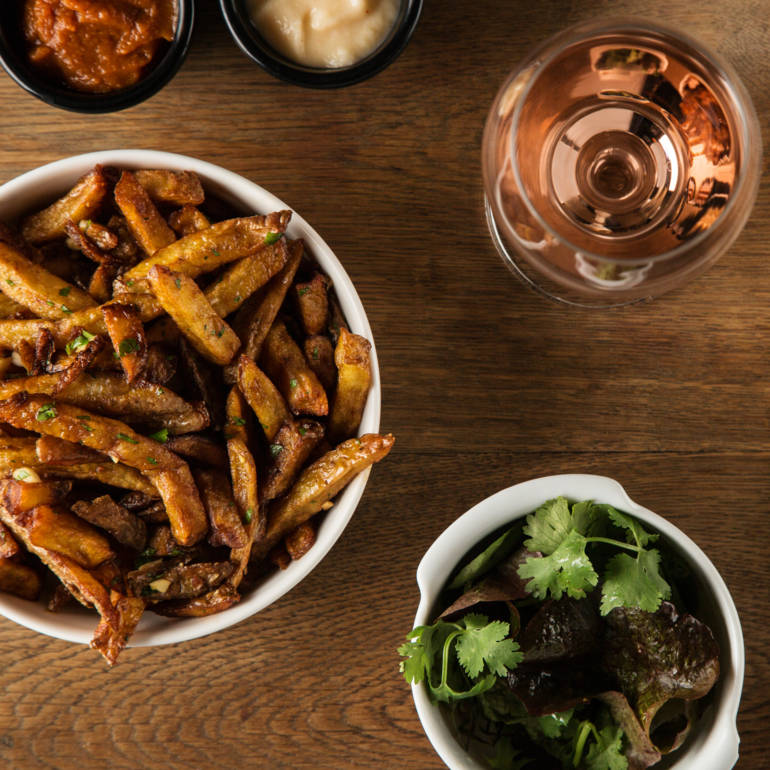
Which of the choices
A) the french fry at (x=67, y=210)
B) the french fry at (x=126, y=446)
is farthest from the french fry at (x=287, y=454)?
the french fry at (x=67, y=210)

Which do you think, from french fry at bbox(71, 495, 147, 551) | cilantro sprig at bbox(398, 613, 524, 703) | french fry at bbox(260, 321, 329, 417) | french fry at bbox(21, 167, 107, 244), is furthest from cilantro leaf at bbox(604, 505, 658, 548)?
french fry at bbox(21, 167, 107, 244)

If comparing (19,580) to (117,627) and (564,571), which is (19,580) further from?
(564,571)

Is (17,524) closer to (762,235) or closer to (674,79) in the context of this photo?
(674,79)

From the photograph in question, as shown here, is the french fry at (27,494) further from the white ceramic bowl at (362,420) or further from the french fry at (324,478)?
the french fry at (324,478)

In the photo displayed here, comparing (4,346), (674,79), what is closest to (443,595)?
(4,346)

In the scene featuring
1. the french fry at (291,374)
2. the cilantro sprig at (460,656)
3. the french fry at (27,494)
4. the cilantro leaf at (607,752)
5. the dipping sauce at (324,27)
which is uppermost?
the dipping sauce at (324,27)

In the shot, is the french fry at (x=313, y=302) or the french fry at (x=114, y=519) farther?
the french fry at (x=313, y=302)

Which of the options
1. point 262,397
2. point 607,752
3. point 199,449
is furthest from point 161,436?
point 607,752

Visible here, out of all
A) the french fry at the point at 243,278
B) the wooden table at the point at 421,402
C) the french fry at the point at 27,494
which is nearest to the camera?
the french fry at the point at 27,494
